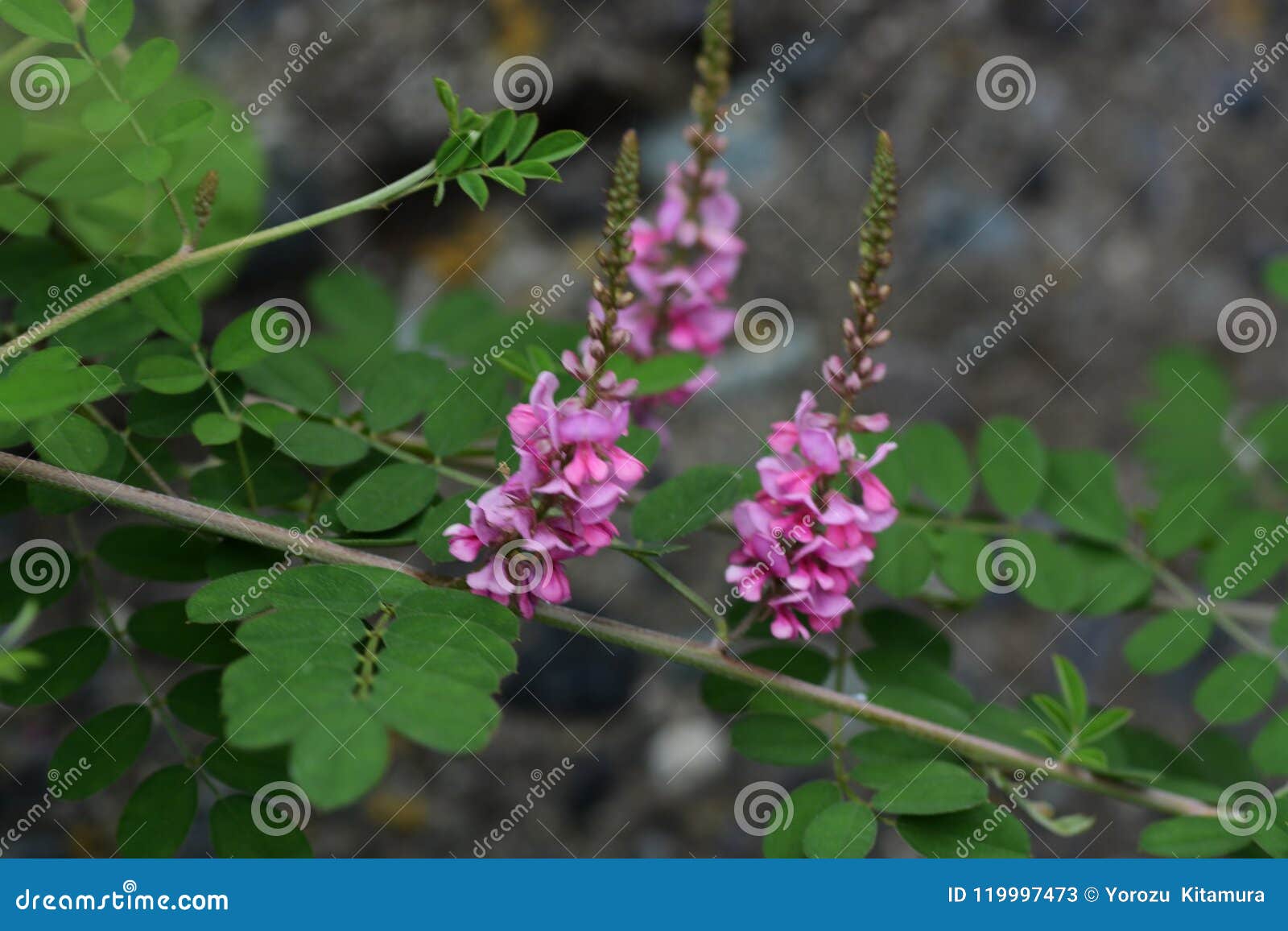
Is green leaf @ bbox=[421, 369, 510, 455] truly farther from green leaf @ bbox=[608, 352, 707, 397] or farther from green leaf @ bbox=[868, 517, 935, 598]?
green leaf @ bbox=[868, 517, 935, 598]

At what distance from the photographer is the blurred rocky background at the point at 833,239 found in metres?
1.94

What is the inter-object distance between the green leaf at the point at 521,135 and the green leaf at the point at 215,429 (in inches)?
13.0

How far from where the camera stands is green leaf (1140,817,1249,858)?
1.00 metres

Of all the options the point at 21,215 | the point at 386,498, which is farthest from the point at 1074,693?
the point at 21,215

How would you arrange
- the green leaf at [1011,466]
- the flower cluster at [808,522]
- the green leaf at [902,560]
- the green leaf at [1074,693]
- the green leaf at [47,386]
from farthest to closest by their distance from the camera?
the green leaf at [1011,466]
the green leaf at [902,560]
the green leaf at [1074,693]
the flower cluster at [808,522]
the green leaf at [47,386]

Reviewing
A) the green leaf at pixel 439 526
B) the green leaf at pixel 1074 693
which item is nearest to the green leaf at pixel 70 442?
the green leaf at pixel 439 526

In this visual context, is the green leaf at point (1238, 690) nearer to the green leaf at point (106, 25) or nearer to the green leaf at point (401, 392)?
the green leaf at point (401, 392)

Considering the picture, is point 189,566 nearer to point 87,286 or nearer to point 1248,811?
point 87,286

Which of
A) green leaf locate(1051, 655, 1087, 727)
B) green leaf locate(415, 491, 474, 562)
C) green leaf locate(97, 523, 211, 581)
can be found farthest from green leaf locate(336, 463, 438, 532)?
green leaf locate(1051, 655, 1087, 727)

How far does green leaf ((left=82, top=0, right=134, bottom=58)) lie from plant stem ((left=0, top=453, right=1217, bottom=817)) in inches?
13.0

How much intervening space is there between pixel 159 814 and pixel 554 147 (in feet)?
2.11

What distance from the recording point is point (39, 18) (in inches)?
35.5

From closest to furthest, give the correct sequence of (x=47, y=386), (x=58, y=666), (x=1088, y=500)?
(x=47, y=386) → (x=58, y=666) → (x=1088, y=500)

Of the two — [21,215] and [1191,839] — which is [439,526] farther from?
[1191,839]
